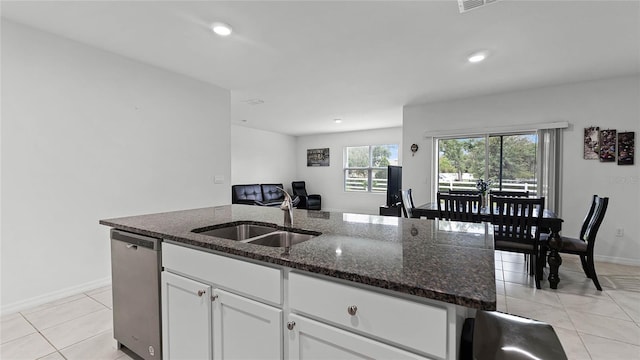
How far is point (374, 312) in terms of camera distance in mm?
913

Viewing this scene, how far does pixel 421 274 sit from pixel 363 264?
201 millimetres

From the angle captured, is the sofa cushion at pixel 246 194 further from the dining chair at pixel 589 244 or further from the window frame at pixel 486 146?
the dining chair at pixel 589 244

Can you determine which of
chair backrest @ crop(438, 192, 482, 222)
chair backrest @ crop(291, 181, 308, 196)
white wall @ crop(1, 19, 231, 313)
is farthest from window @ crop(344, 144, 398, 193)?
white wall @ crop(1, 19, 231, 313)

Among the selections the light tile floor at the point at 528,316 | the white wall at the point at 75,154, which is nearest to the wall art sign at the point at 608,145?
the light tile floor at the point at 528,316

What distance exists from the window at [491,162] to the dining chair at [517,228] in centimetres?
181

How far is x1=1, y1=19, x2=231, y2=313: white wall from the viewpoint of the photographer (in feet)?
7.80

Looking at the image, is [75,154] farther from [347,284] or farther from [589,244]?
[589,244]

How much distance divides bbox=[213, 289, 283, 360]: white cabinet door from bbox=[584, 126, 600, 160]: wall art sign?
4.83 m

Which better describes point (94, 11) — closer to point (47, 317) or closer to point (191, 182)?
point (191, 182)

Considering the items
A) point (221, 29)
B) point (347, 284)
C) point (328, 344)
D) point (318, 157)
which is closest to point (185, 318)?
point (328, 344)

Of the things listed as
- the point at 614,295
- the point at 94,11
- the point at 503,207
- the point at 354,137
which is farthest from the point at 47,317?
the point at 354,137

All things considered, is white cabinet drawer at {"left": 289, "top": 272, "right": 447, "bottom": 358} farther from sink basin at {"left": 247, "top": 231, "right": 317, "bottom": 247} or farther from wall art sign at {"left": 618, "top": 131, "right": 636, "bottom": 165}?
wall art sign at {"left": 618, "top": 131, "right": 636, "bottom": 165}

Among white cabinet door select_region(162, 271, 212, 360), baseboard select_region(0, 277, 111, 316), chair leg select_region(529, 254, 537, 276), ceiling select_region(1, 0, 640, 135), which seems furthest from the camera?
Answer: chair leg select_region(529, 254, 537, 276)

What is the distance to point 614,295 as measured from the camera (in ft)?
8.91
